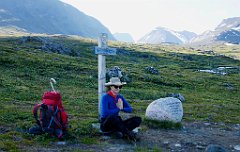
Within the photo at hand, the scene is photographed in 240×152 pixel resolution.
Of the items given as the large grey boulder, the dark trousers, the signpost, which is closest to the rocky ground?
the dark trousers

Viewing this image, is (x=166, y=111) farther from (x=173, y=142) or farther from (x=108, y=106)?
(x=108, y=106)

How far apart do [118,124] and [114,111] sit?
1.81 ft

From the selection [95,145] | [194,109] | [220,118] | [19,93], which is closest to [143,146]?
[95,145]

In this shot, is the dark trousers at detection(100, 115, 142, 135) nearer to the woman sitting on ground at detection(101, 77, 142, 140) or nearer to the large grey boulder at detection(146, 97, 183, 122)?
the woman sitting on ground at detection(101, 77, 142, 140)

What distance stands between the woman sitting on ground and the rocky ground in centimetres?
49

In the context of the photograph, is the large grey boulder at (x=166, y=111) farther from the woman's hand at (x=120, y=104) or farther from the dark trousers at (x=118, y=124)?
the woman's hand at (x=120, y=104)

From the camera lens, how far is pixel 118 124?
15.2 m

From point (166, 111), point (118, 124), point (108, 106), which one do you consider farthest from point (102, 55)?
point (166, 111)

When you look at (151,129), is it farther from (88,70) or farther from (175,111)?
(88,70)

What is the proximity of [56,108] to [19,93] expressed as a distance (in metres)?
16.8

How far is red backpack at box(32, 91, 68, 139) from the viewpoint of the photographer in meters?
14.6

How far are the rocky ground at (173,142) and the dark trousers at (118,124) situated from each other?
0.43m

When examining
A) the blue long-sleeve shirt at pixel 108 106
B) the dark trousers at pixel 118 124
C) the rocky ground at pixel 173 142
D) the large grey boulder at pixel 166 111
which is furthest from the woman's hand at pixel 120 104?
the large grey boulder at pixel 166 111

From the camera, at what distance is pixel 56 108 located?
14.7m
